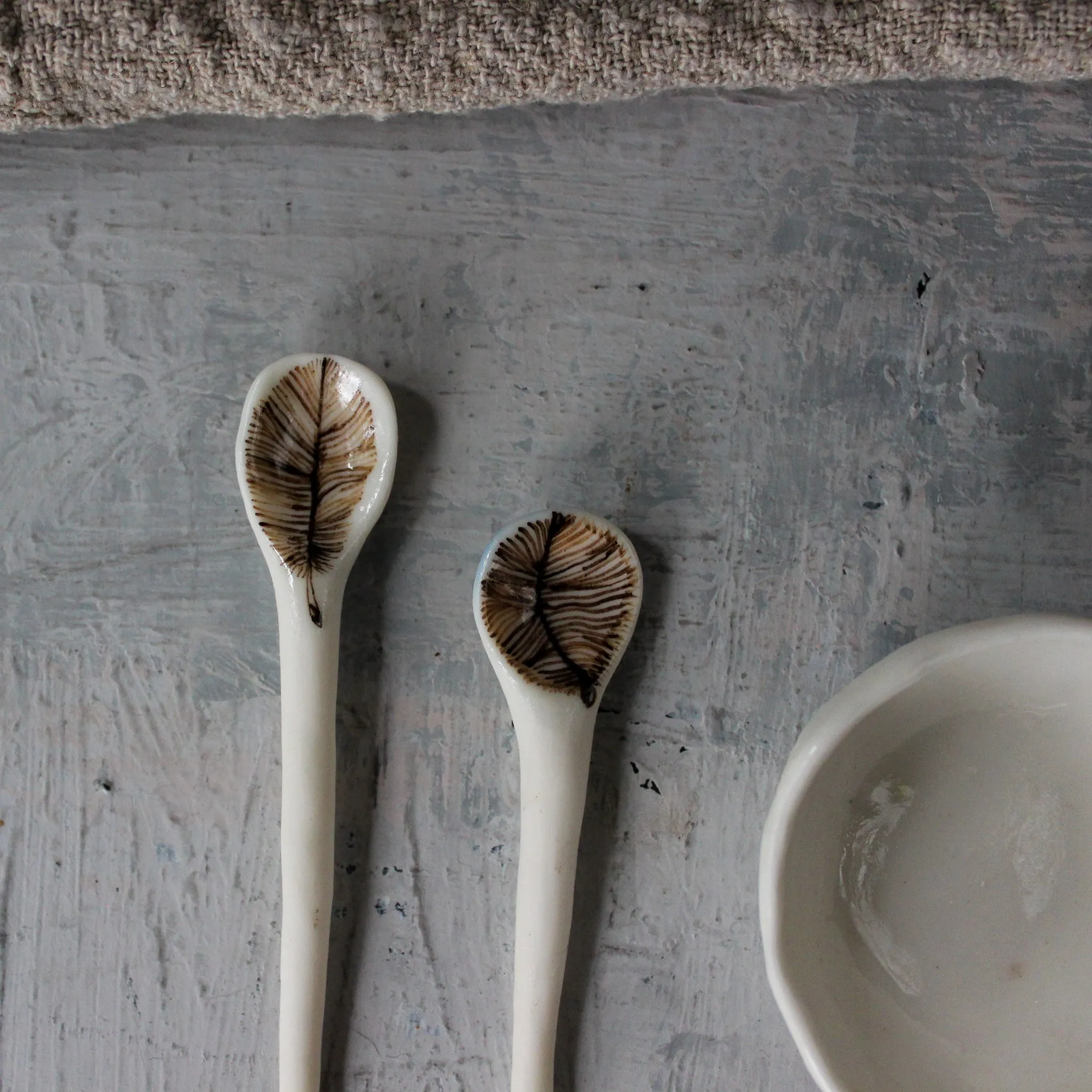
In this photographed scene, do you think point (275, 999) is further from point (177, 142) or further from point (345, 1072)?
point (177, 142)

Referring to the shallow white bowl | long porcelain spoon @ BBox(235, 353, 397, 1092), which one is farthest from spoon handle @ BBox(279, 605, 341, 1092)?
the shallow white bowl

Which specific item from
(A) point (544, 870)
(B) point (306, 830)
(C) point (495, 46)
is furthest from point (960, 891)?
(C) point (495, 46)

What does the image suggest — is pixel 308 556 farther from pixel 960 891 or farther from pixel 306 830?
pixel 960 891

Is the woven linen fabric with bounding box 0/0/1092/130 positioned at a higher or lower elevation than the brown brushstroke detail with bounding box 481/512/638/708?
higher

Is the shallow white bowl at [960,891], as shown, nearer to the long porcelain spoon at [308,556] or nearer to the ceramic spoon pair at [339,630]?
the ceramic spoon pair at [339,630]

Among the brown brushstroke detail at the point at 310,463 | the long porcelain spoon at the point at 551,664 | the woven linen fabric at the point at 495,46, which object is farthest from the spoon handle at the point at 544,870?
the woven linen fabric at the point at 495,46

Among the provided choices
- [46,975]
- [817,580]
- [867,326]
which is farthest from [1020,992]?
[46,975]

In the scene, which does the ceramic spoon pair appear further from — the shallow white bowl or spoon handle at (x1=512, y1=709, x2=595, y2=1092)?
the shallow white bowl
